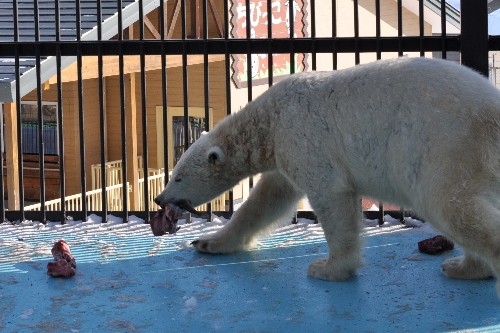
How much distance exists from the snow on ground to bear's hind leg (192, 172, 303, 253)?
181 millimetres

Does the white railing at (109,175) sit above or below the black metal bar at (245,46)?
below

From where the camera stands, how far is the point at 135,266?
5086 millimetres

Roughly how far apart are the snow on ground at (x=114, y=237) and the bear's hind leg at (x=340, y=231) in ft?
1.91

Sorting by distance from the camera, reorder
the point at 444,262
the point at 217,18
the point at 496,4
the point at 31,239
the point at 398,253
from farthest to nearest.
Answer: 1. the point at 217,18
2. the point at 496,4
3. the point at 31,239
4. the point at 398,253
5. the point at 444,262

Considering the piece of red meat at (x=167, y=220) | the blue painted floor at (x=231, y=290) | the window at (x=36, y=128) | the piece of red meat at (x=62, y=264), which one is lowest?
the blue painted floor at (x=231, y=290)

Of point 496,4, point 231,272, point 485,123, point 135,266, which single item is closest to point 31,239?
point 135,266

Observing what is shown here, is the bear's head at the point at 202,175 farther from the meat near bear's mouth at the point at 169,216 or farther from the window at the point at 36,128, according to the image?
the window at the point at 36,128

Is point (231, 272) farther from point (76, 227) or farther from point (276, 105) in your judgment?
point (76, 227)

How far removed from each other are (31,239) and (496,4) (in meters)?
3.84

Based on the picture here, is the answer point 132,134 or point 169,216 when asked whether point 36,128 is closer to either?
point 132,134

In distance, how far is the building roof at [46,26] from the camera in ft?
37.4

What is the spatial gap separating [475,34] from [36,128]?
54.0ft

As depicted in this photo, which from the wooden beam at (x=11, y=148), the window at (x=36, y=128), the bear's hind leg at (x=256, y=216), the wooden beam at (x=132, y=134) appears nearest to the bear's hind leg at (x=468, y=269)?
the bear's hind leg at (x=256, y=216)

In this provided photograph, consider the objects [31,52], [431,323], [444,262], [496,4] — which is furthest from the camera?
[496,4]
